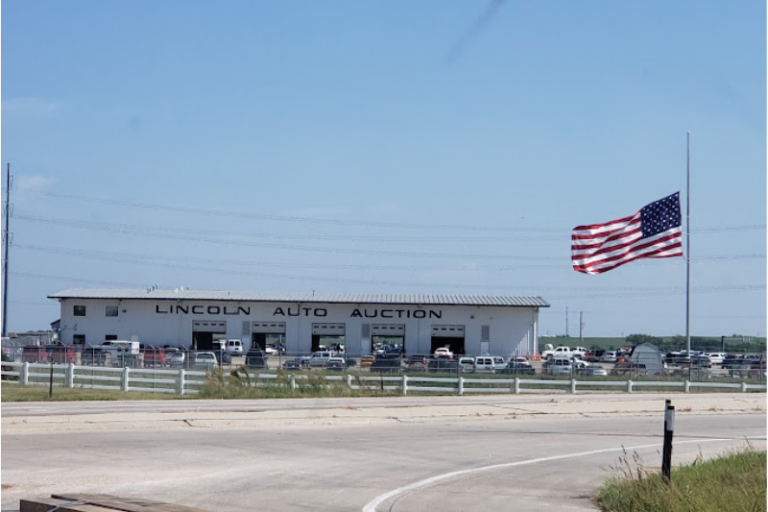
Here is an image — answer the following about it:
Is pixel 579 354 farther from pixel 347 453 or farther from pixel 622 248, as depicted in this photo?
pixel 347 453

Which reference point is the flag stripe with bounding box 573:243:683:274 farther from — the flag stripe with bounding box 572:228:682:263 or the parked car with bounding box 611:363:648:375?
the parked car with bounding box 611:363:648:375

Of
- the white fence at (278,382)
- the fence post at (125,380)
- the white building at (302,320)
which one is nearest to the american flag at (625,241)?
the white fence at (278,382)

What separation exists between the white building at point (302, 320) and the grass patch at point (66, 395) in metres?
36.4

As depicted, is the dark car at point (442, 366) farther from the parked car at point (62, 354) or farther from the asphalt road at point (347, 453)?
the parked car at point (62, 354)

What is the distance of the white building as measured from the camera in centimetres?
7406

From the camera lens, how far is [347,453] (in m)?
18.3

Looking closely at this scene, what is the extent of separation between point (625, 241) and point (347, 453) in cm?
1393

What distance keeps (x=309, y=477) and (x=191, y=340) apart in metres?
61.4

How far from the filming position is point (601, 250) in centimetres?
2928

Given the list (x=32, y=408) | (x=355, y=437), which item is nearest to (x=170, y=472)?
(x=355, y=437)

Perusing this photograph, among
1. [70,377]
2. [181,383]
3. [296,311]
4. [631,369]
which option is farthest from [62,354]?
[631,369]

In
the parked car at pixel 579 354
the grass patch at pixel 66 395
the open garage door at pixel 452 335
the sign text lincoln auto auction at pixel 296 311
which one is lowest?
the grass patch at pixel 66 395

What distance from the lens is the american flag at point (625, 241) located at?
2908cm

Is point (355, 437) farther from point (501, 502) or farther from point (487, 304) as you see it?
point (487, 304)
